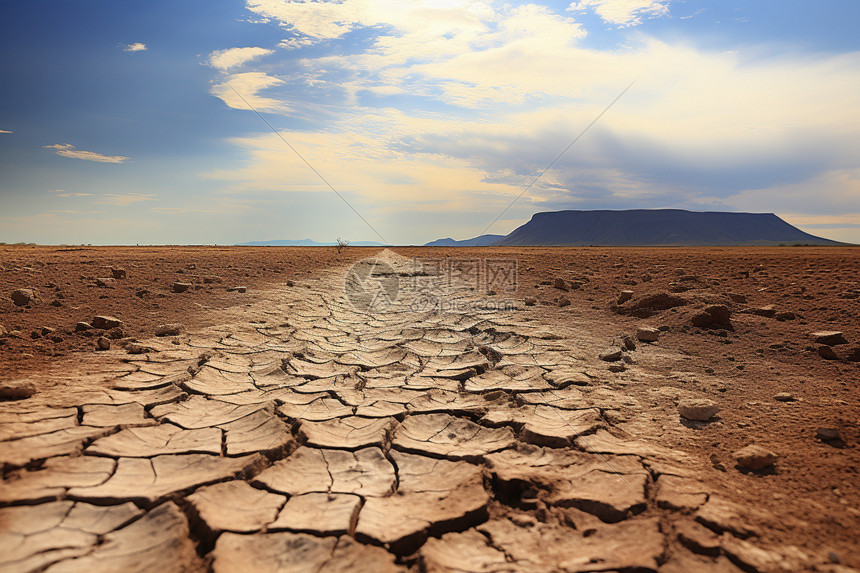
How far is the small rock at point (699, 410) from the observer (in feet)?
8.75

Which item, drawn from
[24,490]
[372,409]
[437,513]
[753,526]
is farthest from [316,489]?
[753,526]

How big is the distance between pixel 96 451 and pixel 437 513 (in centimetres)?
178

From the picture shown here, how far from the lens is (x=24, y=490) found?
5.82ft

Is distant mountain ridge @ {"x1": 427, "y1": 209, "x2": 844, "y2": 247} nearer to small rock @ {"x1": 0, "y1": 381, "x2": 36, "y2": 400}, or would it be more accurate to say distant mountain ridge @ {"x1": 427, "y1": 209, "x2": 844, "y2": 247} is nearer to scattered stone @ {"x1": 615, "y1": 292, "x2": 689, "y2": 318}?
scattered stone @ {"x1": 615, "y1": 292, "x2": 689, "y2": 318}

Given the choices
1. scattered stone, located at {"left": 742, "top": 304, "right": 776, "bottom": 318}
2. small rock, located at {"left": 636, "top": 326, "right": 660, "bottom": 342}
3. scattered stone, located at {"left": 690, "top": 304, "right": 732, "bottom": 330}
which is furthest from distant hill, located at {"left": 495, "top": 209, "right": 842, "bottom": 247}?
small rock, located at {"left": 636, "top": 326, "right": 660, "bottom": 342}

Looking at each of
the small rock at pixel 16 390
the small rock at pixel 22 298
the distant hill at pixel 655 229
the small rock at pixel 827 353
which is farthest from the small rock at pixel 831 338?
the distant hill at pixel 655 229

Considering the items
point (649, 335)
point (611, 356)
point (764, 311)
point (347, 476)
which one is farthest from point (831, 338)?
point (347, 476)

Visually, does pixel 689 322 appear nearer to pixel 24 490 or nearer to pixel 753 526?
pixel 753 526

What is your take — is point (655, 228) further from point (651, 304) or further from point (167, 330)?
point (167, 330)

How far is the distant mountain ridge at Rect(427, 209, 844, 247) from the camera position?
4513 inches

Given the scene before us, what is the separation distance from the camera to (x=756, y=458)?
2.04m

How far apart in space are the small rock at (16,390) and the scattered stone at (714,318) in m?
5.93

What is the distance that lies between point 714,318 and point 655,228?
431ft

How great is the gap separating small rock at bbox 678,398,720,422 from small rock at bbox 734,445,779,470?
0.56m
